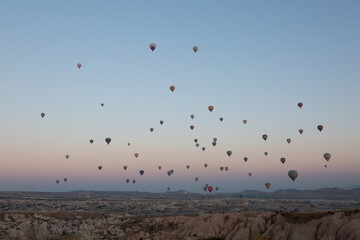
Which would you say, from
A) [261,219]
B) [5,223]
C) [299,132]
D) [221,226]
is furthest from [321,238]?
[5,223]

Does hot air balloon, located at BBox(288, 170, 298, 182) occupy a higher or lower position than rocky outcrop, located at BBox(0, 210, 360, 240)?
higher

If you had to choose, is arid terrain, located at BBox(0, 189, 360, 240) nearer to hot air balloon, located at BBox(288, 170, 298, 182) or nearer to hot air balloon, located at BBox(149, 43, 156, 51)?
hot air balloon, located at BBox(288, 170, 298, 182)

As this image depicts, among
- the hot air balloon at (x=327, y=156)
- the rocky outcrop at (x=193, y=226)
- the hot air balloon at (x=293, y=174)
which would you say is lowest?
the rocky outcrop at (x=193, y=226)

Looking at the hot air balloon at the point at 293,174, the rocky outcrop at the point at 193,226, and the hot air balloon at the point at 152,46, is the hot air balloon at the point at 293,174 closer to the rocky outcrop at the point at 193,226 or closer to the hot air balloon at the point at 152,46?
the rocky outcrop at the point at 193,226

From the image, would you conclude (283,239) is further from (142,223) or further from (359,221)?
(142,223)

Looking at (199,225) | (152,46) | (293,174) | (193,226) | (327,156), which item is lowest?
(193,226)

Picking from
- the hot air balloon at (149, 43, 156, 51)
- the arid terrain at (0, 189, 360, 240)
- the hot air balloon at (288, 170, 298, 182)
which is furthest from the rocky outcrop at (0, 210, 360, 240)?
the hot air balloon at (149, 43, 156, 51)

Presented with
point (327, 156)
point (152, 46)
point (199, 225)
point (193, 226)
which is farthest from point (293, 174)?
point (152, 46)

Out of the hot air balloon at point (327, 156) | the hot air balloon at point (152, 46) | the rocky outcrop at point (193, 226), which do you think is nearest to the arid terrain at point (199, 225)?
the rocky outcrop at point (193, 226)

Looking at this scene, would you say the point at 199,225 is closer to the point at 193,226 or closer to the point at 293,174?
the point at 193,226
